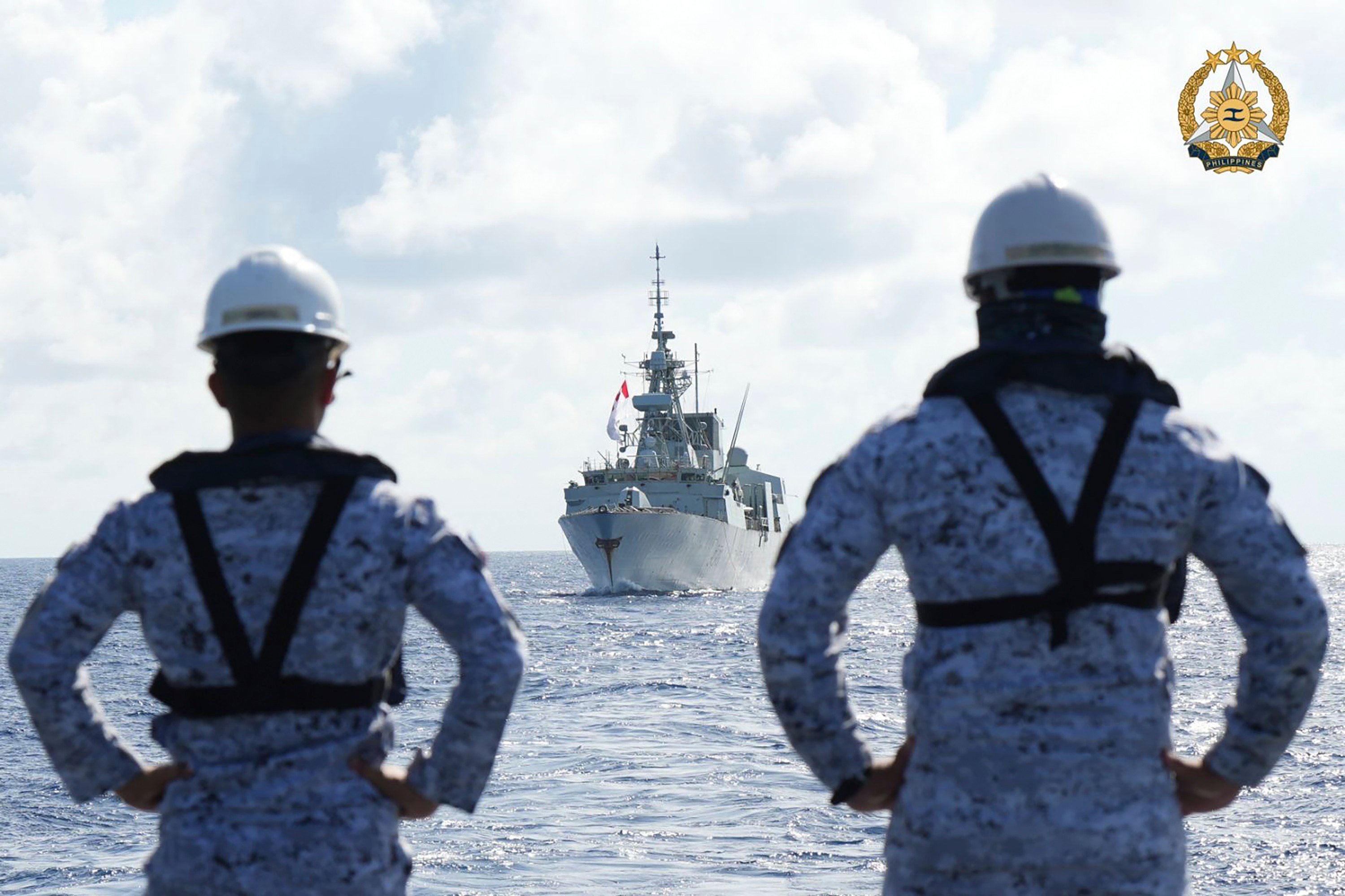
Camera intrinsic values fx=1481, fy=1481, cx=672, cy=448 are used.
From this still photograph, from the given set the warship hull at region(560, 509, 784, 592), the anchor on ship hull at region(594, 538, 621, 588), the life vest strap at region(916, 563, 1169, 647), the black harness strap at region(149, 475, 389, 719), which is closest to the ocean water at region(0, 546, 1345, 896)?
the black harness strap at region(149, 475, 389, 719)

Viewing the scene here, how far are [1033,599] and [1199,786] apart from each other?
56 cm

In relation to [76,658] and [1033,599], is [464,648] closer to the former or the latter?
[76,658]

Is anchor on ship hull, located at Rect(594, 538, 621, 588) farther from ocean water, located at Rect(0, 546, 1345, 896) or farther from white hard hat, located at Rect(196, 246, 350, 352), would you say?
white hard hat, located at Rect(196, 246, 350, 352)

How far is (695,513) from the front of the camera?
62.3m

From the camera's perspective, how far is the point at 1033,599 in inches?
102

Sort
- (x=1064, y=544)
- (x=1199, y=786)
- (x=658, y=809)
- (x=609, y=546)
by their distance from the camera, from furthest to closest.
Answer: (x=609, y=546)
(x=658, y=809)
(x=1199, y=786)
(x=1064, y=544)

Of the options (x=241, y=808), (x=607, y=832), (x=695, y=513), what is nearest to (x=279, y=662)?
(x=241, y=808)

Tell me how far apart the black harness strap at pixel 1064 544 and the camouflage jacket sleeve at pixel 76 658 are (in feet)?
5.11

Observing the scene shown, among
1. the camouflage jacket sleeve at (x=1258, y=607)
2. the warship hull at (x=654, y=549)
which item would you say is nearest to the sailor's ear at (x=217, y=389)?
the camouflage jacket sleeve at (x=1258, y=607)

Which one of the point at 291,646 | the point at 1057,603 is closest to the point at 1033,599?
the point at 1057,603

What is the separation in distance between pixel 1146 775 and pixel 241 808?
1.63 metres

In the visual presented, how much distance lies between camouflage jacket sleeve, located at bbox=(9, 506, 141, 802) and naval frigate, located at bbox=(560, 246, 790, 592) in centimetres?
5507

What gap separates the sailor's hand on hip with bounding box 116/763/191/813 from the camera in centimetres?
282

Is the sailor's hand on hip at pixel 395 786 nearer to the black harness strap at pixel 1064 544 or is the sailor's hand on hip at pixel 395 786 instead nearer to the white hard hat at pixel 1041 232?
the black harness strap at pixel 1064 544
